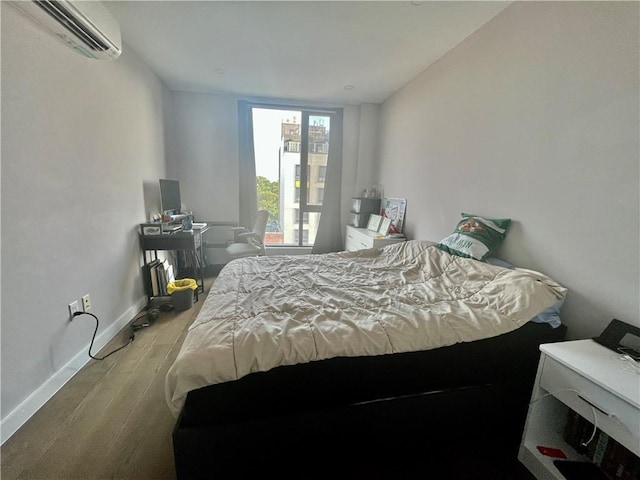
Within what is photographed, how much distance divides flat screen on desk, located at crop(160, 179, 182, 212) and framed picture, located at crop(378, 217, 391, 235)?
8.24 feet

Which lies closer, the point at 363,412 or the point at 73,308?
the point at 363,412

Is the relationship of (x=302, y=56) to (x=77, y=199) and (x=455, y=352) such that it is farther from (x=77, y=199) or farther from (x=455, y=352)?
(x=455, y=352)

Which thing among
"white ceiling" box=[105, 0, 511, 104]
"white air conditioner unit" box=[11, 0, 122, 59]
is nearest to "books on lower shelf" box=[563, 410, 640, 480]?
"white ceiling" box=[105, 0, 511, 104]

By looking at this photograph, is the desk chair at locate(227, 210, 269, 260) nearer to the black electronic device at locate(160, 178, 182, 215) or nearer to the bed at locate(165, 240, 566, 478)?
the black electronic device at locate(160, 178, 182, 215)

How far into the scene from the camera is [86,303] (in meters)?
1.89

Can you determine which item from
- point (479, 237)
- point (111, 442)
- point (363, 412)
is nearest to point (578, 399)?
point (363, 412)

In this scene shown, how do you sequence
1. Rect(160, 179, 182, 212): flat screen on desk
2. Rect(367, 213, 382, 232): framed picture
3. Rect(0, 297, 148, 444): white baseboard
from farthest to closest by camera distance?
Rect(367, 213, 382, 232): framed picture, Rect(160, 179, 182, 212): flat screen on desk, Rect(0, 297, 148, 444): white baseboard

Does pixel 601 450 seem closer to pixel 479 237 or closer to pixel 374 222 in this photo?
pixel 479 237

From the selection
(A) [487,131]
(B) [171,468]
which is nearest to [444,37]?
(A) [487,131]

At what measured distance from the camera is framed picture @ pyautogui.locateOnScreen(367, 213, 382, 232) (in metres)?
3.55

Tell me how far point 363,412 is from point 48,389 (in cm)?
180

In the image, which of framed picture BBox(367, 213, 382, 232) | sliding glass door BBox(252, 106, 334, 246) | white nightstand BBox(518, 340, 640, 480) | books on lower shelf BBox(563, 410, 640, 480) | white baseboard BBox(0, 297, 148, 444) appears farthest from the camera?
sliding glass door BBox(252, 106, 334, 246)

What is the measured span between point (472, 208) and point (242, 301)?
190 centimetres

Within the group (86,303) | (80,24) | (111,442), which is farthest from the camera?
(86,303)
